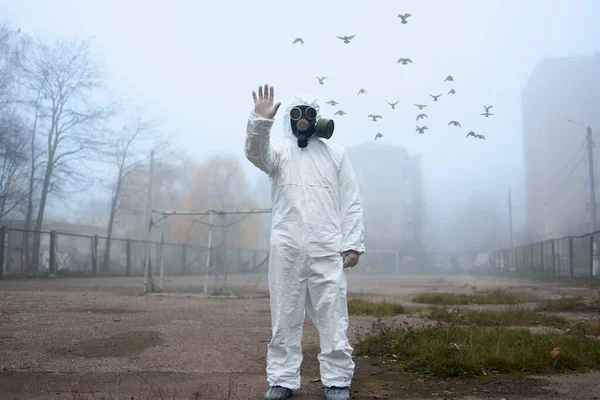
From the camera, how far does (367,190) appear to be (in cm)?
5834

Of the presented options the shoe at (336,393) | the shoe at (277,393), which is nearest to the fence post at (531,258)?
the shoe at (336,393)

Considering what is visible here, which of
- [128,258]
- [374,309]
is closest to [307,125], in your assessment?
[374,309]

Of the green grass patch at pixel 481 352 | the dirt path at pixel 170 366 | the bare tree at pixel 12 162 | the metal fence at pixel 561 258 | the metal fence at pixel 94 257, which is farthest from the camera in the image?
the metal fence at pixel 561 258

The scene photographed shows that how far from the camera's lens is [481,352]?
4504 mm

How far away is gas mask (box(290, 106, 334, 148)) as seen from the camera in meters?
3.96

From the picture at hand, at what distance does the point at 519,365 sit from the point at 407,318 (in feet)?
12.4

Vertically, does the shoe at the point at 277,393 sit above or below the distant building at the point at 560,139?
A: below

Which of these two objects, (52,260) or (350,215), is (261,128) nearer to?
(350,215)

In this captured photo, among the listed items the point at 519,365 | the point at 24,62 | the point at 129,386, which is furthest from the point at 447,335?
the point at 24,62

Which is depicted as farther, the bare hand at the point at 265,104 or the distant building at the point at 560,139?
the distant building at the point at 560,139

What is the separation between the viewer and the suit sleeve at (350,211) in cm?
379

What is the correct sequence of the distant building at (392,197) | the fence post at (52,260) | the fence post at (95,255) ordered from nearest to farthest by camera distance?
1. the fence post at (52,260)
2. the fence post at (95,255)
3. the distant building at (392,197)

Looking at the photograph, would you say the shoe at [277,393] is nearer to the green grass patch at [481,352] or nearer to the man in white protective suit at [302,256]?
the man in white protective suit at [302,256]

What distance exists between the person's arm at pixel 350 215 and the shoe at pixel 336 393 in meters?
0.80
